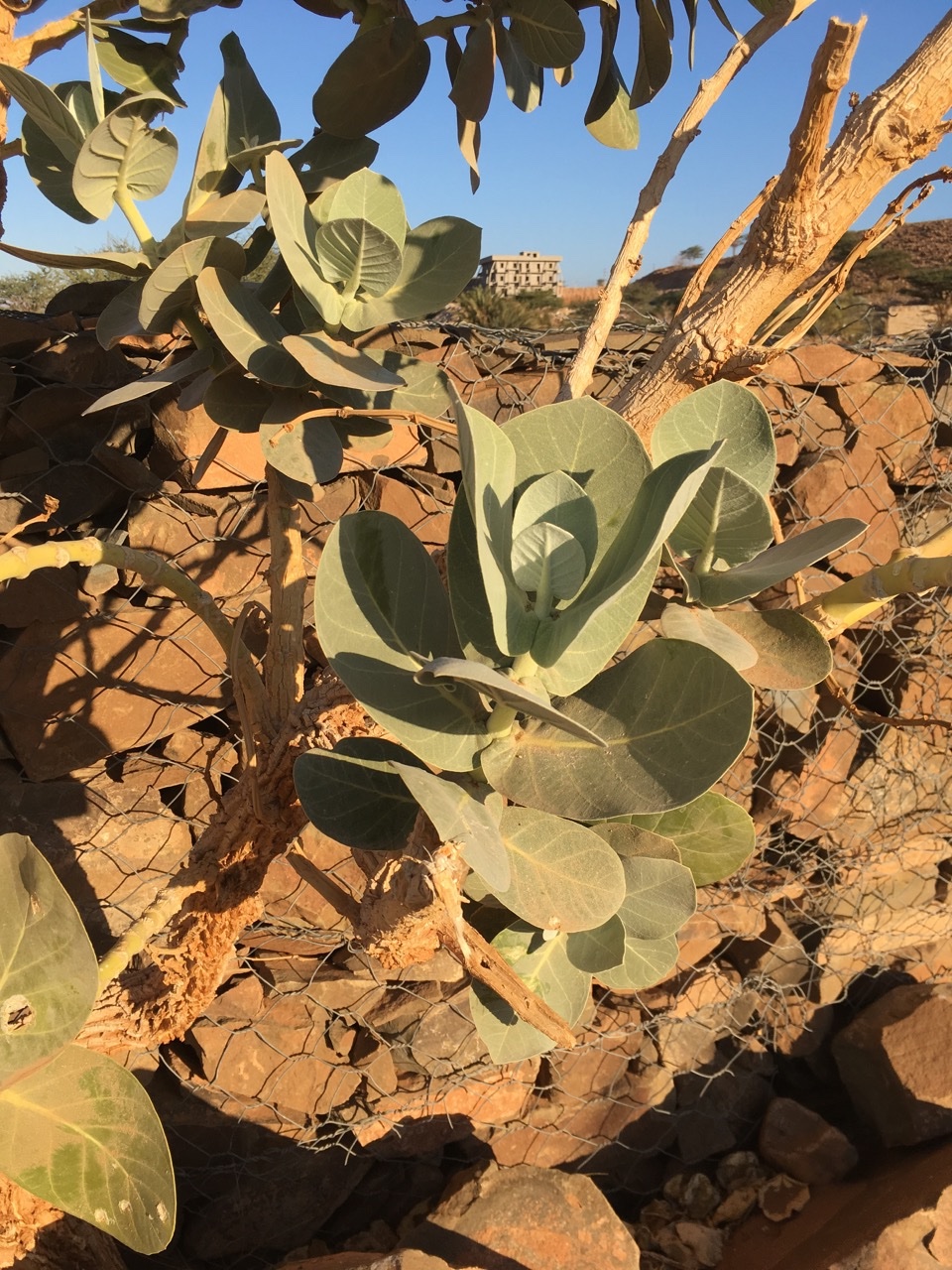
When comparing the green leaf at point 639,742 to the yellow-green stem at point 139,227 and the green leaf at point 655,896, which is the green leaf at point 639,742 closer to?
the green leaf at point 655,896

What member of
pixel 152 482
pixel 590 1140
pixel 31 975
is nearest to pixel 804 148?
pixel 31 975

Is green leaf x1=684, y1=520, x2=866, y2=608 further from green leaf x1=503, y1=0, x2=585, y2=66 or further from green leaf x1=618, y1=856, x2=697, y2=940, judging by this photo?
green leaf x1=503, y1=0, x2=585, y2=66

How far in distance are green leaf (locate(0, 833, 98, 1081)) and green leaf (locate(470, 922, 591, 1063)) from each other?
0.27 m

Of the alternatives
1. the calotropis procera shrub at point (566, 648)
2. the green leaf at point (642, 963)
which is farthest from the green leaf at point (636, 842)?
the green leaf at point (642, 963)

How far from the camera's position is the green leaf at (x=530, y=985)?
669 millimetres

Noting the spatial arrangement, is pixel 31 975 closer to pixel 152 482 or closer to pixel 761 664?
pixel 761 664

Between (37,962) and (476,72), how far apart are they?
32.3 inches

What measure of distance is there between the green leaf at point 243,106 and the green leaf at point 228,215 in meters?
0.09

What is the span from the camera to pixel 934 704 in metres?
2.06

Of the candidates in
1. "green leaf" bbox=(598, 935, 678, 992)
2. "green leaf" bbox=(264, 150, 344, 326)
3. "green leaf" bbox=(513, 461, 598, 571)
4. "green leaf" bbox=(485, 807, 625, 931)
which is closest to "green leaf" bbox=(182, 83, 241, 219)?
"green leaf" bbox=(264, 150, 344, 326)

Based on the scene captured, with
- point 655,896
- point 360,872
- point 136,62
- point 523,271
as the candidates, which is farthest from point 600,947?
point 523,271

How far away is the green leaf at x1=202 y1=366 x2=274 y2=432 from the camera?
0.77m

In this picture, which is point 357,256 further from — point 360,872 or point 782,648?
point 360,872

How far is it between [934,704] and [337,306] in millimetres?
1812
